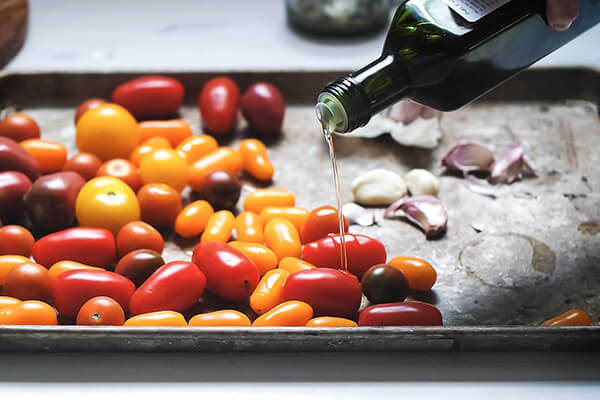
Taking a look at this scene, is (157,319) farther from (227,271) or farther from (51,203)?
(51,203)

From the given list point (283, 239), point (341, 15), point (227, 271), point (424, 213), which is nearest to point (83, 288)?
point (227, 271)

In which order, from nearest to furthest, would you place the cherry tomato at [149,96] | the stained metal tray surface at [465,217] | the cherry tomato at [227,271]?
the stained metal tray surface at [465,217]
the cherry tomato at [227,271]
the cherry tomato at [149,96]

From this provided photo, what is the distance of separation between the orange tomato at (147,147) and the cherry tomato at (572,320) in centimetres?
67

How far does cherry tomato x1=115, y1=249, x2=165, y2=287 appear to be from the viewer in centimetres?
87

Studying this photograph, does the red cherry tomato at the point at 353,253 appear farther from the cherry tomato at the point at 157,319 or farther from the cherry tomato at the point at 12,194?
the cherry tomato at the point at 12,194

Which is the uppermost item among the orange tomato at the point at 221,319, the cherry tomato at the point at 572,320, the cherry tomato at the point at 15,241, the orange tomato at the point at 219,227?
the cherry tomato at the point at 572,320

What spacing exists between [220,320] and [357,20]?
999 mm

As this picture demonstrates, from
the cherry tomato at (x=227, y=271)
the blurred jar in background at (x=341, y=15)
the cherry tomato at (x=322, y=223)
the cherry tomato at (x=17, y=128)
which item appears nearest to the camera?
the cherry tomato at (x=227, y=271)

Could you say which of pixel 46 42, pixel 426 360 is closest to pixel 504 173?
pixel 426 360

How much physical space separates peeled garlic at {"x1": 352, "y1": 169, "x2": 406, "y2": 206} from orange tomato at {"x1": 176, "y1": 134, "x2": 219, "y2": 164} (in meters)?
0.26

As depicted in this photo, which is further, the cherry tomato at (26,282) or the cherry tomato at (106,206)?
the cherry tomato at (106,206)

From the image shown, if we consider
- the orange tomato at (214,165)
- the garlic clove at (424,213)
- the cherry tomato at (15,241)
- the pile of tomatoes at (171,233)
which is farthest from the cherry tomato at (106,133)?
the garlic clove at (424,213)

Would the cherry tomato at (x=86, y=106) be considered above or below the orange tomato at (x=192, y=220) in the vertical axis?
above

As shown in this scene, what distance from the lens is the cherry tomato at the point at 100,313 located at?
2.54 ft
